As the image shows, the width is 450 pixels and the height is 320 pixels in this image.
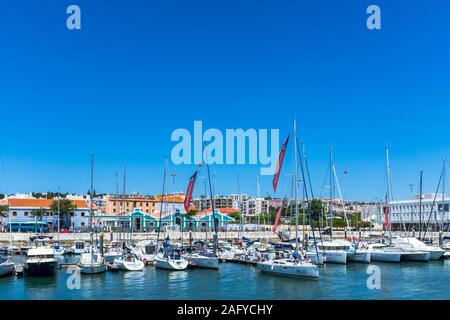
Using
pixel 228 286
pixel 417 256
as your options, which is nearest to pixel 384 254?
pixel 417 256

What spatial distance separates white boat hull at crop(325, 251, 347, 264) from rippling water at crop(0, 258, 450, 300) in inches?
164

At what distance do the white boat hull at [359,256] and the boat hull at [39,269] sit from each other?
102 ft

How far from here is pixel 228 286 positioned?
35.7m

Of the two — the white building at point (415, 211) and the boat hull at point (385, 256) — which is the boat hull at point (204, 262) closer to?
the boat hull at point (385, 256)

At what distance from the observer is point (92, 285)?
35.6 meters

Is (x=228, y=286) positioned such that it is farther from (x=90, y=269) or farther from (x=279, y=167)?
(x=90, y=269)

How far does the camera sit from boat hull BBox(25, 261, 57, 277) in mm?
38875

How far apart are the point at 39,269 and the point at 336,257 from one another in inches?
1149

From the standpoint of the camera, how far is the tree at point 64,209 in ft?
341

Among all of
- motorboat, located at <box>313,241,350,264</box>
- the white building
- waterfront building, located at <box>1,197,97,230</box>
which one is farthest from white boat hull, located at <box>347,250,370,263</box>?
waterfront building, located at <box>1,197,97,230</box>

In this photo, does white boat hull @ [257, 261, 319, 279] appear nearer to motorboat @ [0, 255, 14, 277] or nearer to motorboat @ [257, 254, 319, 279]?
motorboat @ [257, 254, 319, 279]
